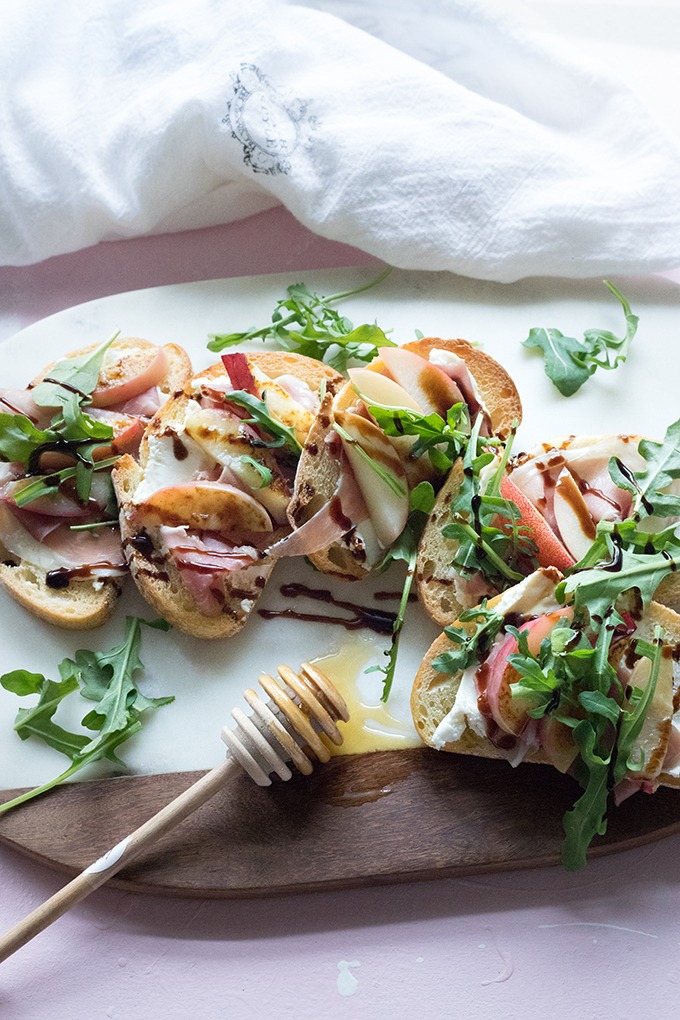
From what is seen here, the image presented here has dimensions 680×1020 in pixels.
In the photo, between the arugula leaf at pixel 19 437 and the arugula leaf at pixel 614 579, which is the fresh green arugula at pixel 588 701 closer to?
the arugula leaf at pixel 614 579

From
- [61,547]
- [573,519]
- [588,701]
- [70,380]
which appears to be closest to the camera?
[588,701]

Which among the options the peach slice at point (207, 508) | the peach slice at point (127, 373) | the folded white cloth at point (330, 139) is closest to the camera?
the peach slice at point (207, 508)

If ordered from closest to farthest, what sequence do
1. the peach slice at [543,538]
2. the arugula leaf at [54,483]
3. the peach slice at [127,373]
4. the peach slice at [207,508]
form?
1. the peach slice at [543,538]
2. the peach slice at [207,508]
3. the arugula leaf at [54,483]
4. the peach slice at [127,373]

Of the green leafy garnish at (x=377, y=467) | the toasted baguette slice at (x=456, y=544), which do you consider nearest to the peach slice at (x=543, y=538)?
the toasted baguette slice at (x=456, y=544)

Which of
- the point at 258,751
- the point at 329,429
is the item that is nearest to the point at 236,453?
the point at 329,429

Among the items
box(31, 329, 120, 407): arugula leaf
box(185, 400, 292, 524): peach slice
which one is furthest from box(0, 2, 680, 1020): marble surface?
box(31, 329, 120, 407): arugula leaf

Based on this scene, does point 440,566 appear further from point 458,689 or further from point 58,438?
point 58,438

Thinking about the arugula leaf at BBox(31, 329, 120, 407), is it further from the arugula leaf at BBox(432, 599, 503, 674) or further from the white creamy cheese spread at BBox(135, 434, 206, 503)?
the arugula leaf at BBox(432, 599, 503, 674)
